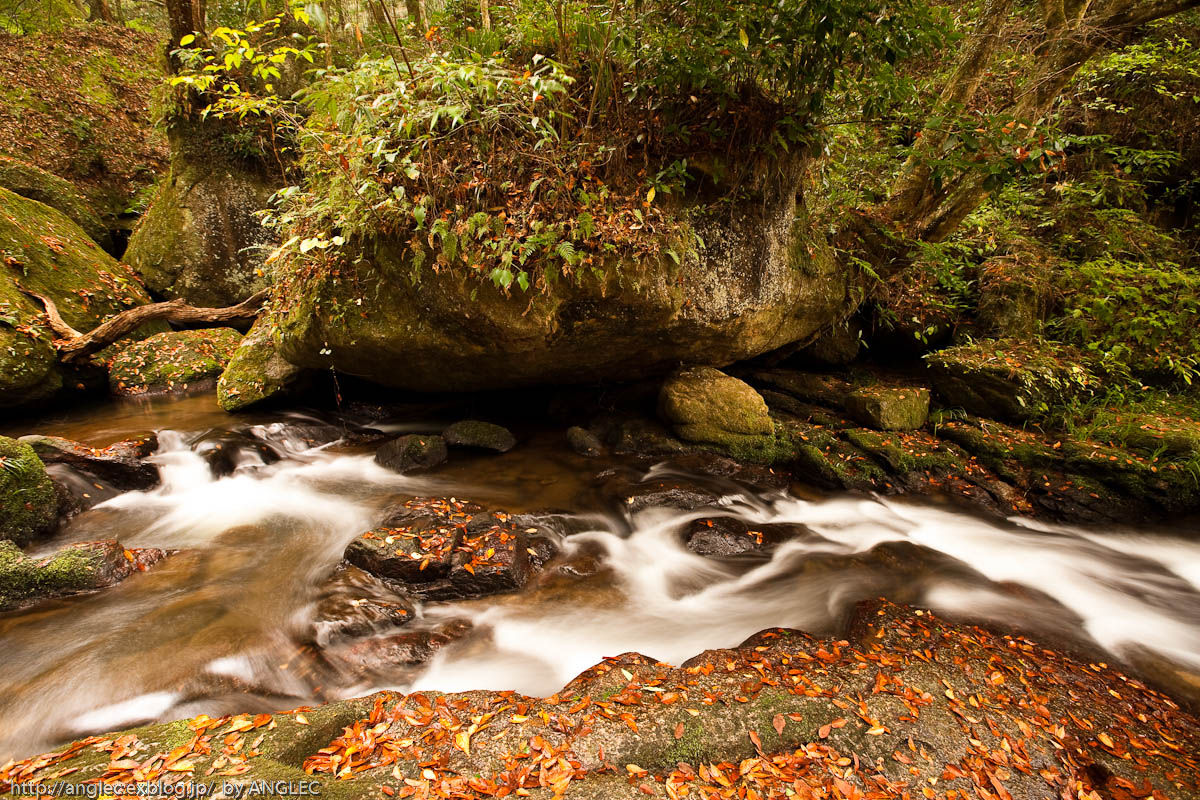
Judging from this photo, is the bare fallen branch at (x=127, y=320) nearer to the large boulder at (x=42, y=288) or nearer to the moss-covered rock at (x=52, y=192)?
the large boulder at (x=42, y=288)

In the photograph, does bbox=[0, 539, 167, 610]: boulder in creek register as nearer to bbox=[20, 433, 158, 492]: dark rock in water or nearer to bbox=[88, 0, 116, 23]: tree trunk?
bbox=[20, 433, 158, 492]: dark rock in water

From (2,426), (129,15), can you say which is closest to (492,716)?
(2,426)

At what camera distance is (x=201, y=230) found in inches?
411

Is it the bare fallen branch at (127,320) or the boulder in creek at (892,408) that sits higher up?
the bare fallen branch at (127,320)

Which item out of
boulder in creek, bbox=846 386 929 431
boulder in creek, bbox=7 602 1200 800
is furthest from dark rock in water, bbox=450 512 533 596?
boulder in creek, bbox=846 386 929 431

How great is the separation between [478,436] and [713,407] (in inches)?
126

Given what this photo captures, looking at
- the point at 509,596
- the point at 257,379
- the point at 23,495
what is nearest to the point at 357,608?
the point at 509,596

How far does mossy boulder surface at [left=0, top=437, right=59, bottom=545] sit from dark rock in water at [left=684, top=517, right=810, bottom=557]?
19.3 ft

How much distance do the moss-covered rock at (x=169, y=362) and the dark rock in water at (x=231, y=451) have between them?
2.86 meters

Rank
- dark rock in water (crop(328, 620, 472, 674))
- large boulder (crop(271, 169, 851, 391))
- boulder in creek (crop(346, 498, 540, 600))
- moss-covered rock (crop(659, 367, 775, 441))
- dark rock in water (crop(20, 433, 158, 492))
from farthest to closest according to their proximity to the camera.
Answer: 1. moss-covered rock (crop(659, 367, 775, 441))
2. large boulder (crop(271, 169, 851, 391))
3. dark rock in water (crop(20, 433, 158, 492))
4. boulder in creek (crop(346, 498, 540, 600))
5. dark rock in water (crop(328, 620, 472, 674))

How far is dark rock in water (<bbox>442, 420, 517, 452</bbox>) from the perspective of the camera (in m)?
6.97

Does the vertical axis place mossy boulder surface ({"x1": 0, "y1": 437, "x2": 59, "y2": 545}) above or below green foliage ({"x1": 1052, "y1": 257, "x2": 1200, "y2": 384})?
below

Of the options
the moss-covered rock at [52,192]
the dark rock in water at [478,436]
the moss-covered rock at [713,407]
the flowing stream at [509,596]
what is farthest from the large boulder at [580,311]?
the moss-covered rock at [52,192]

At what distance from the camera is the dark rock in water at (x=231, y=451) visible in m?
6.18
